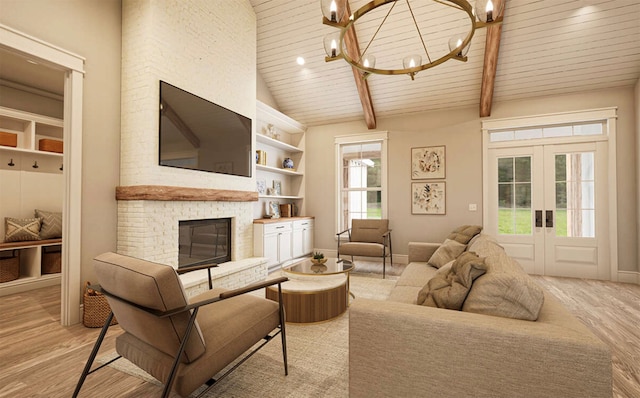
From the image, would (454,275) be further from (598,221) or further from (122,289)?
(598,221)

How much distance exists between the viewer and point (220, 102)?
13.1 feet

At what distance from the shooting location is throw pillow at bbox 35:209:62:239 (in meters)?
4.12

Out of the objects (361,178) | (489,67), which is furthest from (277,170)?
(489,67)

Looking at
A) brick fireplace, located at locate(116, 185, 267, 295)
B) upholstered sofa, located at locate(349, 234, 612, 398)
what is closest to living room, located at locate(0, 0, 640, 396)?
brick fireplace, located at locate(116, 185, 267, 295)

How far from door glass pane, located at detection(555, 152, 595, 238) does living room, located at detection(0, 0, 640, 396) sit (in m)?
0.33

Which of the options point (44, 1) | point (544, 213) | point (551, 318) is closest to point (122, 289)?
A: point (551, 318)

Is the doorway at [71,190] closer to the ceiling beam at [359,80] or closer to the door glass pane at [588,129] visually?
the ceiling beam at [359,80]

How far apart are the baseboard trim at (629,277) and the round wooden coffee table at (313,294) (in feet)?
14.2

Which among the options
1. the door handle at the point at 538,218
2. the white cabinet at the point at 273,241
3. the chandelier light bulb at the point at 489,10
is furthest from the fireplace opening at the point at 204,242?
the door handle at the point at 538,218

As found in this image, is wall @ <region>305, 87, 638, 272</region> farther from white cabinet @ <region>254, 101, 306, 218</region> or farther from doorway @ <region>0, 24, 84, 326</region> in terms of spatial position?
doorway @ <region>0, 24, 84, 326</region>

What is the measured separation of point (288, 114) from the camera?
20.1 ft

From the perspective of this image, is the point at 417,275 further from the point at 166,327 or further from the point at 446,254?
the point at 166,327

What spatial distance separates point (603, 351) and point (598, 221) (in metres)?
4.66

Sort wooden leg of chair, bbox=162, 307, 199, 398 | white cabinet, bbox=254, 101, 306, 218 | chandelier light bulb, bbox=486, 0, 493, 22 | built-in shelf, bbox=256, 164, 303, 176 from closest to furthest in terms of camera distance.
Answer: wooden leg of chair, bbox=162, 307, 199, 398, chandelier light bulb, bbox=486, 0, 493, 22, built-in shelf, bbox=256, 164, 303, 176, white cabinet, bbox=254, 101, 306, 218
